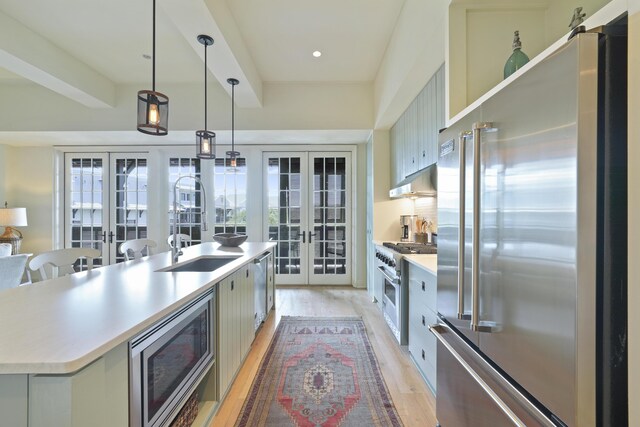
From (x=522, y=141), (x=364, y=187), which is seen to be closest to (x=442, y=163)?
(x=522, y=141)

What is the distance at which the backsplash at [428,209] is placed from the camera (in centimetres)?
336

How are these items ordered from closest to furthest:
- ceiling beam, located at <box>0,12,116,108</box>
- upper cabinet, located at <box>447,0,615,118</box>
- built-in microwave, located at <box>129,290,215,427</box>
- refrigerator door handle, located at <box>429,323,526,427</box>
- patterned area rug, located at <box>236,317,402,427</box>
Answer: refrigerator door handle, located at <box>429,323,526,427</box>
built-in microwave, located at <box>129,290,215,427</box>
upper cabinet, located at <box>447,0,615,118</box>
patterned area rug, located at <box>236,317,402,427</box>
ceiling beam, located at <box>0,12,116,108</box>

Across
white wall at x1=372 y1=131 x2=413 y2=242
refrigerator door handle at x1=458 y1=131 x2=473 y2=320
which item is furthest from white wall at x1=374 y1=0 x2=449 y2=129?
refrigerator door handle at x1=458 y1=131 x2=473 y2=320

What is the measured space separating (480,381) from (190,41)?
9.83ft

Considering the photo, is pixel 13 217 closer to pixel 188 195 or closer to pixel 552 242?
pixel 188 195

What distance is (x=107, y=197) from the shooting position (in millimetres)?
5164

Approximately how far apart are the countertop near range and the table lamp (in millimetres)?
5841

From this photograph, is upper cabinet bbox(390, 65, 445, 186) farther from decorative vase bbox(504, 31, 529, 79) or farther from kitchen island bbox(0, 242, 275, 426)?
kitchen island bbox(0, 242, 275, 426)

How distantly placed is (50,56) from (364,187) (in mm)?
4342

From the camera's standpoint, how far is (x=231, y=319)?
2.06 meters

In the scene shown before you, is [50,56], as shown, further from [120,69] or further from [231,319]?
[231,319]

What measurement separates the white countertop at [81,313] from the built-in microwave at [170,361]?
11cm

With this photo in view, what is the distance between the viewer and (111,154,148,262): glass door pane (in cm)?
515

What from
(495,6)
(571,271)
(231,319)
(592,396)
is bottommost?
(231,319)
